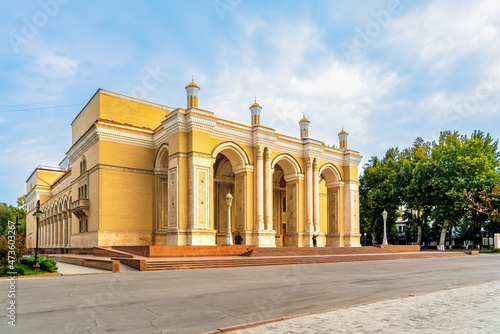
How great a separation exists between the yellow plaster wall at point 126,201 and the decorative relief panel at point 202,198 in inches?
203

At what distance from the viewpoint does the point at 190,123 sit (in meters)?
25.2

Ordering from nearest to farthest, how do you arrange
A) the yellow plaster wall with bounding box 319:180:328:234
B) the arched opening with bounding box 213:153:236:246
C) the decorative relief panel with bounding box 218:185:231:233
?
the arched opening with bounding box 213:153:236:246
the decorative relief panel with bounding box 218:185:231:233
the yellow plaster wall with bounding box 319:180:328:234

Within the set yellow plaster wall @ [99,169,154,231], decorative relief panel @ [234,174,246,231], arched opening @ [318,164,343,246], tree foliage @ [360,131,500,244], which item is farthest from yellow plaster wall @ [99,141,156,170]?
tree foliage @ [360,131,500,244]

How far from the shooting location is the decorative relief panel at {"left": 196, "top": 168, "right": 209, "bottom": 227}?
24875 millimetres

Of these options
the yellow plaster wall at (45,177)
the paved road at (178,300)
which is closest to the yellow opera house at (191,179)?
the paved road at (178,300)

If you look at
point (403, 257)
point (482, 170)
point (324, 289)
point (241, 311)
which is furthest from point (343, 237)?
point (241, 311)

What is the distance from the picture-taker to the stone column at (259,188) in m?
28.3

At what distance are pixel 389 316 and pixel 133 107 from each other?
28237 mm

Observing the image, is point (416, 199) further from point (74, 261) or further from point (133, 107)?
point (74, 261)

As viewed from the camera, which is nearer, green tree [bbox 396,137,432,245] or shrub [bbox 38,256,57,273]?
shrub [bbox 38,256,57,273]

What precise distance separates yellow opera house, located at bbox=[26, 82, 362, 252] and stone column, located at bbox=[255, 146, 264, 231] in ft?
0.24

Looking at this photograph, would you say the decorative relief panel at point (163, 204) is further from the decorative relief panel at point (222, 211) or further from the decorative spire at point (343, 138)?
the decorative spire at point (343, 138)

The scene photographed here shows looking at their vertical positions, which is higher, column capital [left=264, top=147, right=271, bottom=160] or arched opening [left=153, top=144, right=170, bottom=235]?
column capital [left=264, top=147, right=271, bottom=160]

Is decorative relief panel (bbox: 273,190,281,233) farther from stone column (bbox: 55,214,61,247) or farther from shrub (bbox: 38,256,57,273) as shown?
shrub (bbox: 38,256,57,273)
